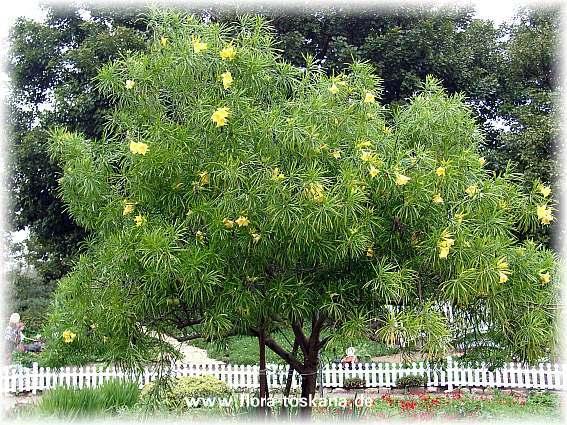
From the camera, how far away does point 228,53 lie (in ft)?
12.6

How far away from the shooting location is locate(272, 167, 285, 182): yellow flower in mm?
3510

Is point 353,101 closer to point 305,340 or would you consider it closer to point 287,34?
point 305,340

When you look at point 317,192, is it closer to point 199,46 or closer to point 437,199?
point 437,199

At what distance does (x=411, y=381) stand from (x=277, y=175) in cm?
659

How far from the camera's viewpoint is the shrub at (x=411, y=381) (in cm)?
926

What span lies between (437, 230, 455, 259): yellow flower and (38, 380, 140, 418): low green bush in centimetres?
204

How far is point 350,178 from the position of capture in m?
3.52

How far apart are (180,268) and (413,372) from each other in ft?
22.1

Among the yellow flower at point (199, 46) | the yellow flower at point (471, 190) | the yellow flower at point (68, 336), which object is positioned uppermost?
the yellow flower at point (199, 46)

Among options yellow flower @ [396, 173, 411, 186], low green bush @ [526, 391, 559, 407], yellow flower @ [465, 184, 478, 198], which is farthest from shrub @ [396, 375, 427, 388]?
yellow flower @ [396, 173, 411, 186]

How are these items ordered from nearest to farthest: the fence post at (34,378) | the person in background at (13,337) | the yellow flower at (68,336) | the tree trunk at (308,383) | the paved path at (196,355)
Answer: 1. the yellow flower at (68,336)
2. the tree trunk at (308,383)
3. the fence post at (34,378)
4. the person in background at (13,337)
5. the paved path at (196,355)

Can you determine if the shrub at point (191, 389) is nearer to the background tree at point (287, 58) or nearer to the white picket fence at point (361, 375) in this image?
the white picket fence at point (361, 375)

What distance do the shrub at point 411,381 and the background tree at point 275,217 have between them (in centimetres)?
524

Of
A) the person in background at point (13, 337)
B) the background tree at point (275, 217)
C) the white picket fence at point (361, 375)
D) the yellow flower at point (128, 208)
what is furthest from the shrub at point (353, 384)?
the yellow flower at point (128, 208)
